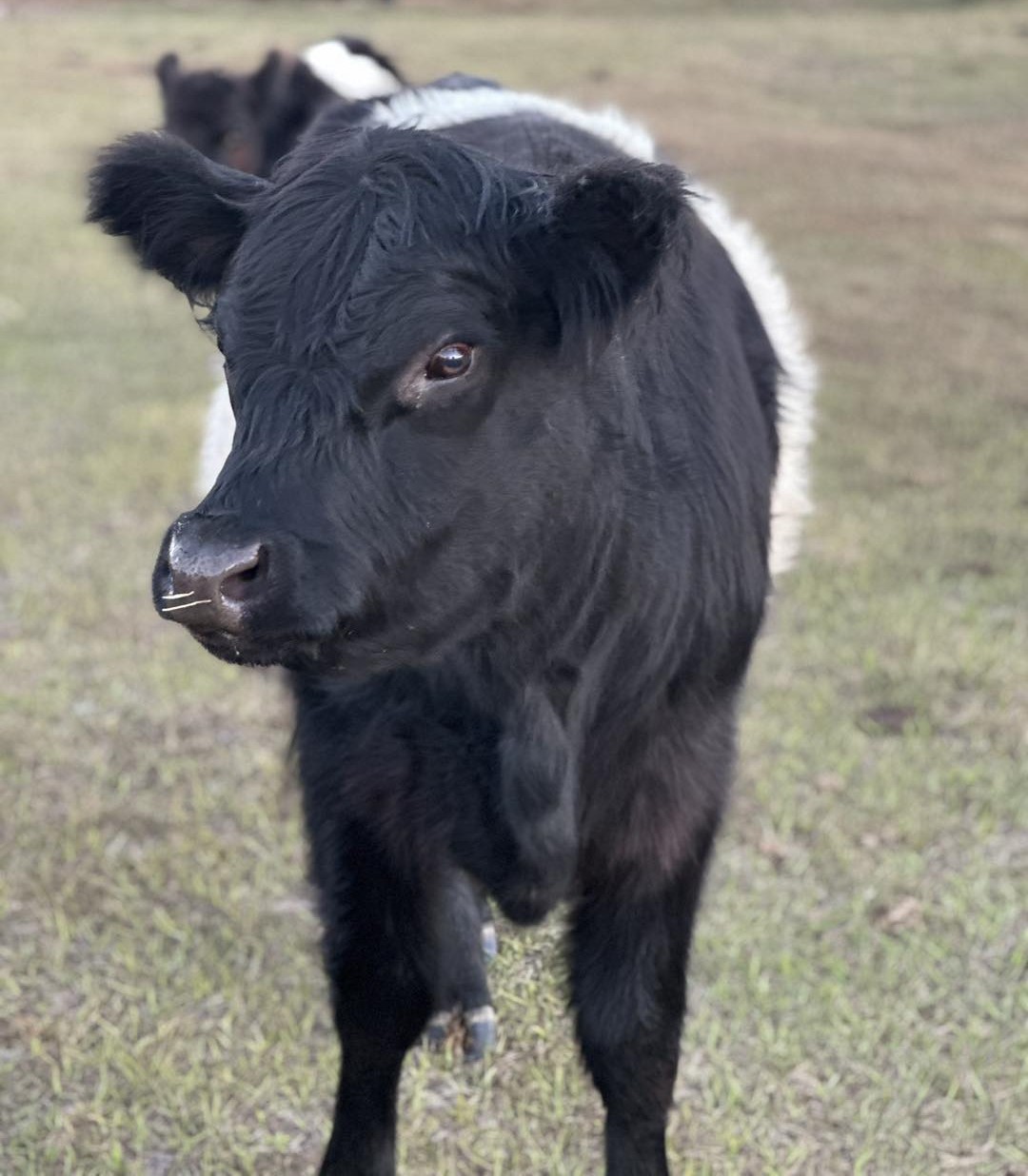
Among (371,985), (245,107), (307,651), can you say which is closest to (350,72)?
(245,107)

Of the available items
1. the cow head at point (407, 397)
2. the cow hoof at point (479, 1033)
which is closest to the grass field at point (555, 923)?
the cow hoof at point (479, 1033)

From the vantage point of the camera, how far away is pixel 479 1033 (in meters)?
3.11

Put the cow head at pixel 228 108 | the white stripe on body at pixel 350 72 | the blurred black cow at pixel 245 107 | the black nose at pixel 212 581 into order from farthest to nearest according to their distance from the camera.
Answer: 1. the cow head at pixel 228 108
2. the blurred black cow at pixel 245 107
3. the white stripe on body at pixel 350 72
4. the black nose at pixel 212 581

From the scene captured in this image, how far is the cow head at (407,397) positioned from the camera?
6.25 ft

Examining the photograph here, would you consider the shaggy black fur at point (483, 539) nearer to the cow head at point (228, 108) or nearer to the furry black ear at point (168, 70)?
the cow head at point (228, 108)

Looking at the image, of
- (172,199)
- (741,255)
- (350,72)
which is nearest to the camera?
(172,199)

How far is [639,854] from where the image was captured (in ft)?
8.21

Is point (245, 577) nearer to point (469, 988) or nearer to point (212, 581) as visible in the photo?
point (212, 581)

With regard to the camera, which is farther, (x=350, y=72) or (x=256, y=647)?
(x=350, y=72)

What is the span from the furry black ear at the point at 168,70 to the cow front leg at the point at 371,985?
8.36 metres

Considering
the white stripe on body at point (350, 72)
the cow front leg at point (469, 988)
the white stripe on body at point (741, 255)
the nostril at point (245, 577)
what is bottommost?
the cow front leg at point (469, 988)

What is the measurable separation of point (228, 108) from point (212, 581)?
8361 mm

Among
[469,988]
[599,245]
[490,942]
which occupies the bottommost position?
[490,942]

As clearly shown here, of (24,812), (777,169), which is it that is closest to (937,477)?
(24,812)
